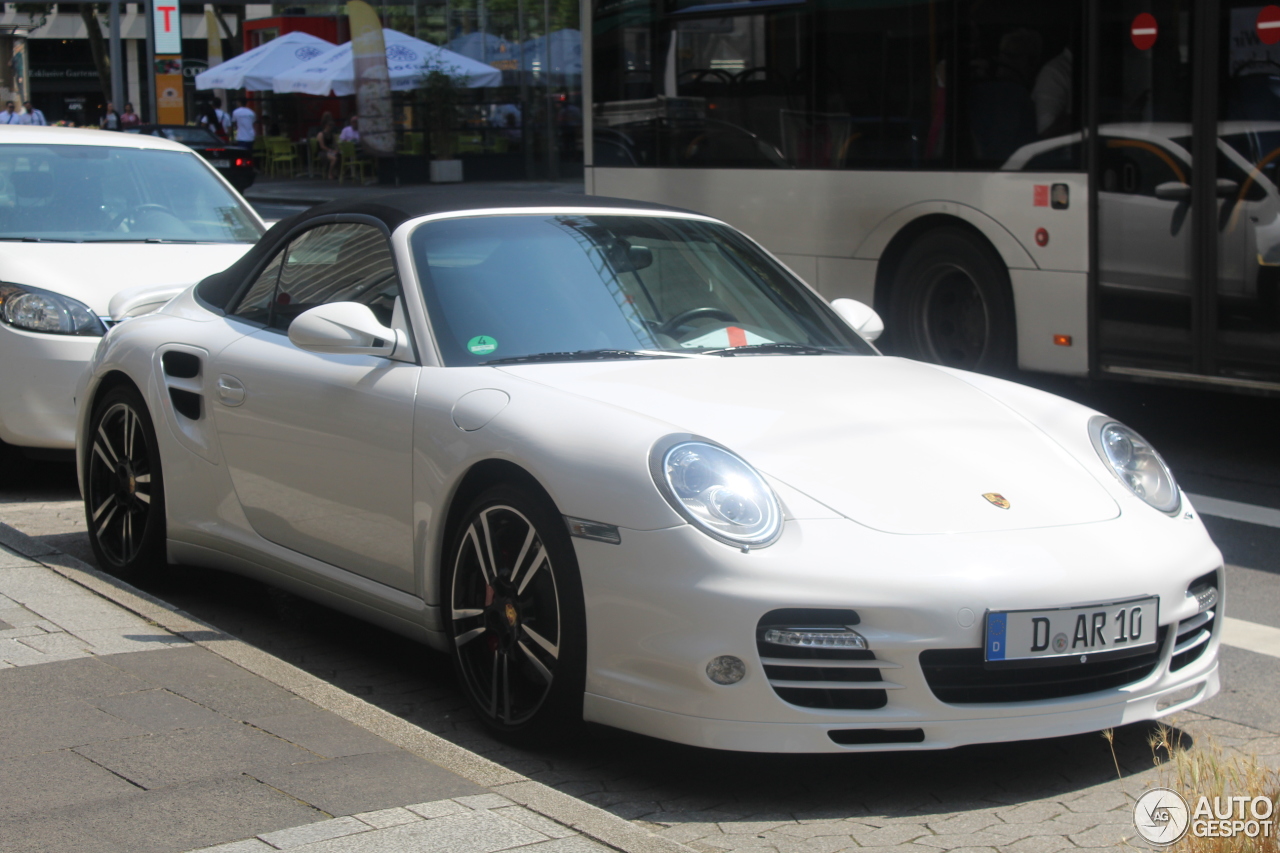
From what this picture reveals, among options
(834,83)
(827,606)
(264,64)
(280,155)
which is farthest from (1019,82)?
(280,155)

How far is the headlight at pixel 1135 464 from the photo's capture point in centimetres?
417

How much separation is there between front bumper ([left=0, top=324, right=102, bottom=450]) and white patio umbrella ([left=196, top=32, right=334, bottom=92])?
29385 millimetres

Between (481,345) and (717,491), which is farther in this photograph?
(481,345)

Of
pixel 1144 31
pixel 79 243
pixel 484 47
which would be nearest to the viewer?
pixel 79 243

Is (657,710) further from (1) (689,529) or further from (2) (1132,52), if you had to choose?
(2) (1132,52)

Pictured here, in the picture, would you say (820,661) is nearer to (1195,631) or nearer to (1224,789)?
(1224,789)

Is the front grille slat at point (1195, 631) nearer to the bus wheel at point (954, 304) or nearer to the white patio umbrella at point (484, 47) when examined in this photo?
the bus wheel at point (954, 304)

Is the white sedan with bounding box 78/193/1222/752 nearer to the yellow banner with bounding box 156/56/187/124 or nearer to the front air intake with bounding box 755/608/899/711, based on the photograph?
the front air intake with bounding box 755/608/899/711

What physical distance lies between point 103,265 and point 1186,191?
5.53m

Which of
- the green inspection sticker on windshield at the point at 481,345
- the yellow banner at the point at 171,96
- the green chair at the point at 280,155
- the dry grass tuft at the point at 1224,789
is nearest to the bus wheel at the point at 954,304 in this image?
the green inspection sticker on windshield at the point at 481,345

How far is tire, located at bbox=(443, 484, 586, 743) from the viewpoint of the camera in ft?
12.5

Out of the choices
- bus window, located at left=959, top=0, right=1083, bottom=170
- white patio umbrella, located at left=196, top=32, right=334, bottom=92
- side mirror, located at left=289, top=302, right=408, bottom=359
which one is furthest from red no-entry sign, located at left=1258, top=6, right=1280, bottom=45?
white patio umbrella, located at left=196, top=32, right=334, bottom=92

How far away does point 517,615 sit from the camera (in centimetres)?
399
